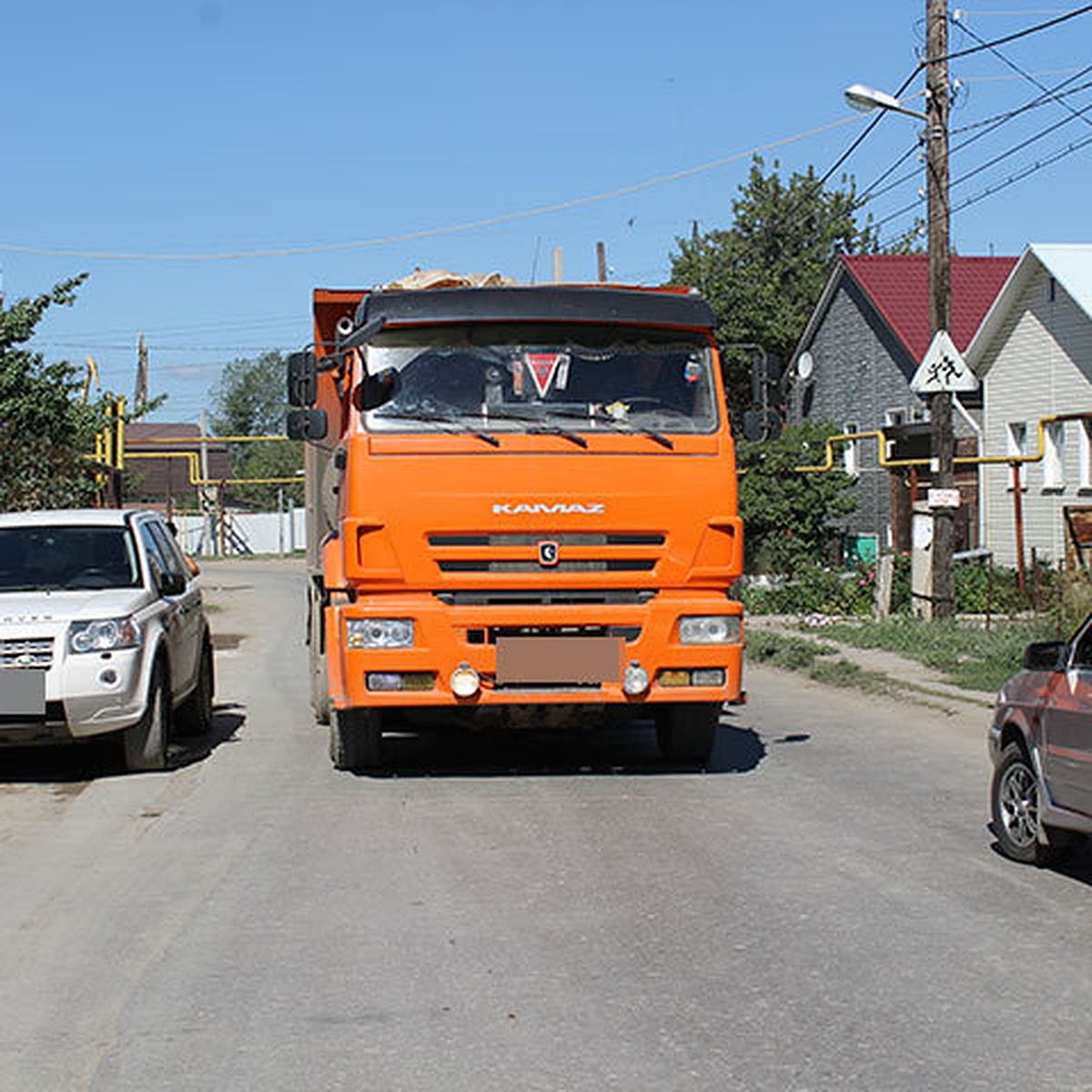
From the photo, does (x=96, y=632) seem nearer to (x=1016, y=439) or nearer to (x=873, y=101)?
(x=873, y=101)

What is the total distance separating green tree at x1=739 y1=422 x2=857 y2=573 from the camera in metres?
30.4

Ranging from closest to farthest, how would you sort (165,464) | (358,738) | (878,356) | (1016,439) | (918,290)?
A: (358,738), (1016,439), (878,356), (918,290), (165,464)

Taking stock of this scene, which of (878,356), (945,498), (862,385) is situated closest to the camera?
(945,498)

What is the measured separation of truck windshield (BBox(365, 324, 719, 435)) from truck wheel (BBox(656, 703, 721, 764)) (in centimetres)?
180

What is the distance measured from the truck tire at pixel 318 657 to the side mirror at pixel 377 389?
109 inches

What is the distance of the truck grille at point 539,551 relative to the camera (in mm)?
10062

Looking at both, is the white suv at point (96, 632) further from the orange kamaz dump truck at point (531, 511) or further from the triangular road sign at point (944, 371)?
the triangular road sign at point (944, 371)

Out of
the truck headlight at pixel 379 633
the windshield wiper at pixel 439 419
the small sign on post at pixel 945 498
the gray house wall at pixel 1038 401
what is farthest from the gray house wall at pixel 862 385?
the truck headlight at pixel 379 633

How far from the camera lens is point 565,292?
10641mm

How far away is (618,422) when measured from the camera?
34.3 feet

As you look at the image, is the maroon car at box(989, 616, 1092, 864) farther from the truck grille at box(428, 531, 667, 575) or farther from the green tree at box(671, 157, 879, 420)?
the green tree at box(671, 157, 879, 420)

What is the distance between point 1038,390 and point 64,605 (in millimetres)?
24182

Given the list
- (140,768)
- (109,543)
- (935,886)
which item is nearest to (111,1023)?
(935,886)

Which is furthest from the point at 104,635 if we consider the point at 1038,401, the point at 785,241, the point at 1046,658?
the point at 785,241
